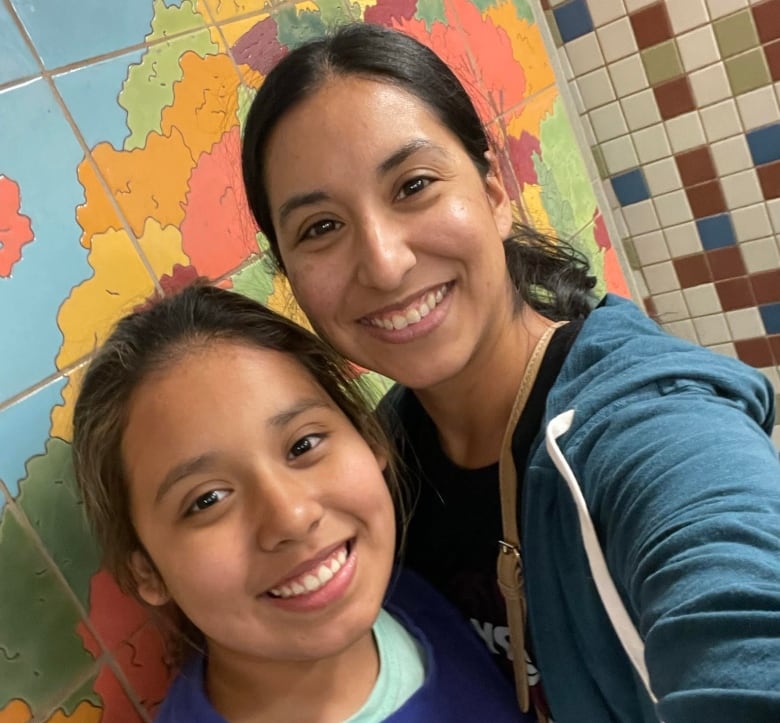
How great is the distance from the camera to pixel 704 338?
66.9 inches

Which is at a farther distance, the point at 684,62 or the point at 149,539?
the point at 684,62

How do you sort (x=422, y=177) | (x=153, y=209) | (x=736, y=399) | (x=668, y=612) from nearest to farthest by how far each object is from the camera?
(x=668, y=612)
(x=736, y=399)
(x=422, y=177)
(x=153, y=209)

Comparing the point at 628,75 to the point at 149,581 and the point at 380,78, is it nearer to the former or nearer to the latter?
the point at 380,78

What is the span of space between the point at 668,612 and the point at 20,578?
1.83 ft

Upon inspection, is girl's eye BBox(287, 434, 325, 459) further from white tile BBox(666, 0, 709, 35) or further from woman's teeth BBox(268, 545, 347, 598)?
white tile BBox(666, 0, 709, 35)

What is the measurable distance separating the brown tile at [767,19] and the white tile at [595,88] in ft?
0.91

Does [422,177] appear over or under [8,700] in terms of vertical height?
over

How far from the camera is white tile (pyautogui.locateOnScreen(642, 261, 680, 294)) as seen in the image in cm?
167

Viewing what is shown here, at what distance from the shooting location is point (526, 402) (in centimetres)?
72

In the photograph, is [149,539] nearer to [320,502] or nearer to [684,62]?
[320,502]

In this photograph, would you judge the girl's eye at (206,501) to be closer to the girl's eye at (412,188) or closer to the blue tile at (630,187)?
the girl's eye at (412,188)

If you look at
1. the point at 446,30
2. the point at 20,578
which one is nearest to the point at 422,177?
the point at 20,578

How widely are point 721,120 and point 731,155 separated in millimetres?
72

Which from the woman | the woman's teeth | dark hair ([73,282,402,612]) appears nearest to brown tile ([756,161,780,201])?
the woman
